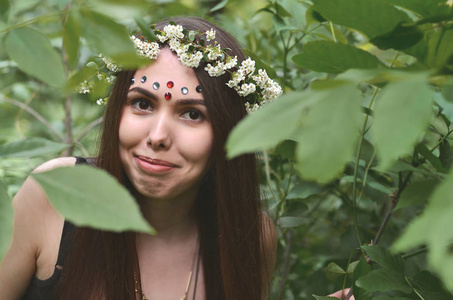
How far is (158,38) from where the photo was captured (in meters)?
1.22

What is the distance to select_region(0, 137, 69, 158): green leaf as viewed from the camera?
57 cm

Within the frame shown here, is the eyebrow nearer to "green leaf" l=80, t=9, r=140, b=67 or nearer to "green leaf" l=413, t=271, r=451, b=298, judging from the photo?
"green leaf" l=413, t=271, r=451, b=298

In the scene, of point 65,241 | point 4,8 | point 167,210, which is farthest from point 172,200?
point 4,8

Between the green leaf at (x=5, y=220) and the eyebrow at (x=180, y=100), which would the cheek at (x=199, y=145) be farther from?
the green leaf at (x=5, y=220)

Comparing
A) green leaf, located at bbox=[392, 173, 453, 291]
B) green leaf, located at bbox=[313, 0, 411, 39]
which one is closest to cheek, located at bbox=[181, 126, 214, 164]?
green leaf, located at bbox=[313, 0, 411, 39]

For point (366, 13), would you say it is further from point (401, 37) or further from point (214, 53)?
point (214, 53)

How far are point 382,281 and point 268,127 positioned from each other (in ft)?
1.53

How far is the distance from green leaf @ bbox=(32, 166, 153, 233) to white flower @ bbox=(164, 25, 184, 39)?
805 mm

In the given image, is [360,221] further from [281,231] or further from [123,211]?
[123,211]

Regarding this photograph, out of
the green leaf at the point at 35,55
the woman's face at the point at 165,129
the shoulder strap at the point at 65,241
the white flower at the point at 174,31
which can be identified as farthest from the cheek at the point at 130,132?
the green leaf at the point at 35,55

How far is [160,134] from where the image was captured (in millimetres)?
1120

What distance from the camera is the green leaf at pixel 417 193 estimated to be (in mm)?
704

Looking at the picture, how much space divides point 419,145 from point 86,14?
63 cm

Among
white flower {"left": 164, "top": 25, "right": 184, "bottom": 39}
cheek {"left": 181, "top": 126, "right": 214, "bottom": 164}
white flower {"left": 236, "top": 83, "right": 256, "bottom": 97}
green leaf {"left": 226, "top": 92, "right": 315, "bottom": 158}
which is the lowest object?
cheek {"left": 181, "top": 126, "right": 214, "bottom": 164}
